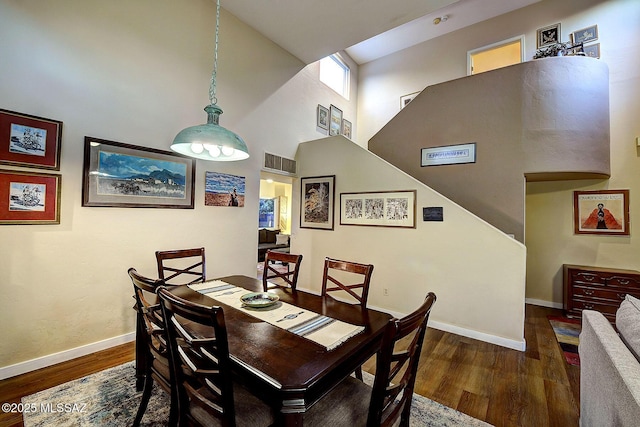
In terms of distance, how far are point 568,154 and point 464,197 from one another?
1280 mm

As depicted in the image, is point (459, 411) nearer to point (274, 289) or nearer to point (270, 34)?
point (274, 289)

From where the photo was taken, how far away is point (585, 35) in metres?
4.22

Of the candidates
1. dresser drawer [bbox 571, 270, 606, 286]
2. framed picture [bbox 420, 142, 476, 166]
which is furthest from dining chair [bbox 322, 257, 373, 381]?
dresser drawer [bbox 571, 270, 606, 286]

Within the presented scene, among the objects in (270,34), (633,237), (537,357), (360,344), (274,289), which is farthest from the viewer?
(270,34)

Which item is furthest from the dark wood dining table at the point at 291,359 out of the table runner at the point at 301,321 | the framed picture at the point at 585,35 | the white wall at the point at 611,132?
the framed picture at the point at 585,35

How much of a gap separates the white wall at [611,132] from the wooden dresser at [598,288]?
413 mm

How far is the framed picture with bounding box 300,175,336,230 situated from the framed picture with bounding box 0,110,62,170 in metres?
3.18

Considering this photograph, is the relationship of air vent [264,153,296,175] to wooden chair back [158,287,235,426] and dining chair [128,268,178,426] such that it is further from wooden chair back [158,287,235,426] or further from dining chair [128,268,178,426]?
wooden chair back [158,287,235,426]

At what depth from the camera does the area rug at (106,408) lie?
1.72m

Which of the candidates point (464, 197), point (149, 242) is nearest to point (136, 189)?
point (149, 242)

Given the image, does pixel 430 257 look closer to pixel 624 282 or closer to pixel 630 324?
pixel 630 324

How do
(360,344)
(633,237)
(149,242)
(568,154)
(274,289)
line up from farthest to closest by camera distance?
(633,237)
(568,154)
(149,242)
(274,289)
(360,344)

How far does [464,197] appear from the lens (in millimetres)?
3912

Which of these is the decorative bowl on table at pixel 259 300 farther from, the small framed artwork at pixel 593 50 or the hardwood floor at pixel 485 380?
the small framed artwork at pixel 593 50
